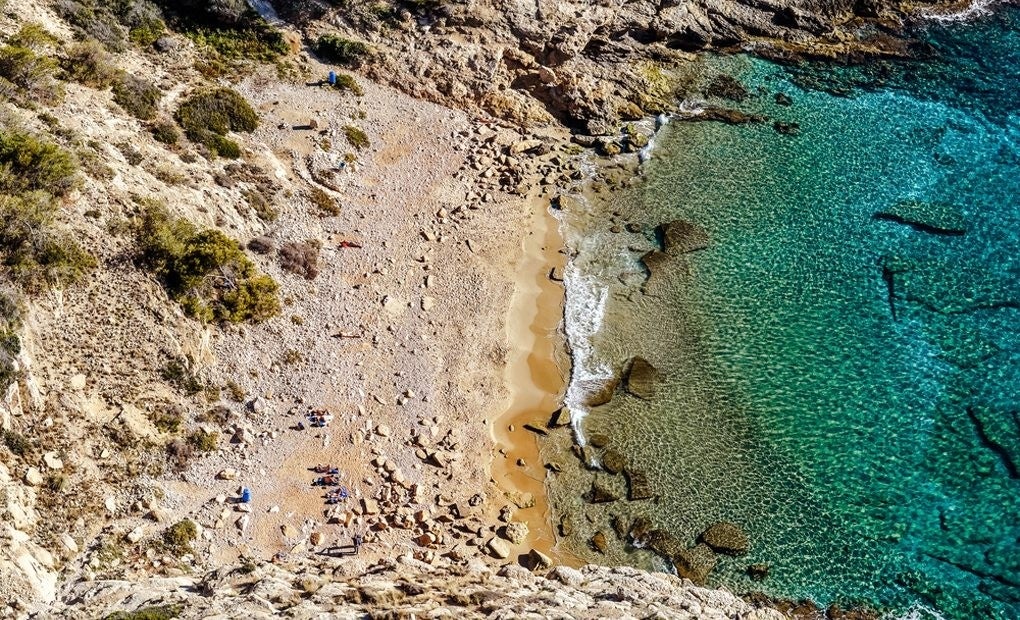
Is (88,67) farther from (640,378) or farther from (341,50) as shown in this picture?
(640,378)

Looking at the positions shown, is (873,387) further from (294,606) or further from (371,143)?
(371,143)

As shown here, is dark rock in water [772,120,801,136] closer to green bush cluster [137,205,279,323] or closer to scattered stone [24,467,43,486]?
green bush cluster [137,205,279,323]

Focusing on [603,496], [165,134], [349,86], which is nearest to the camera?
[603,496]

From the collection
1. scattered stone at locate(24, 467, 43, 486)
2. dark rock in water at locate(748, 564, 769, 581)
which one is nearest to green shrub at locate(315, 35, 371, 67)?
scattered stone at locate(24, 467, 43, 486)

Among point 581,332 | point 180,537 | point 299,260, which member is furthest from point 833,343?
point 180,537

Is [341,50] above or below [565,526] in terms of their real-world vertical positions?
above

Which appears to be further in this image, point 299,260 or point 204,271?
point 299,260
